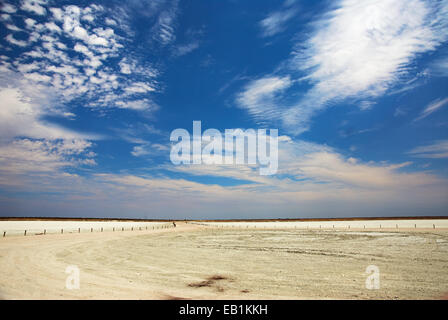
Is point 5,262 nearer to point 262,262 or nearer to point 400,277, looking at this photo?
point 262,262

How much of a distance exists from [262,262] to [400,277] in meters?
9.12

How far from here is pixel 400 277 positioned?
47.1 ft

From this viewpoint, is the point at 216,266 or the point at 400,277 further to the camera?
the point at 216,266

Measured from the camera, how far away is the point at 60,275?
14.6 meters
